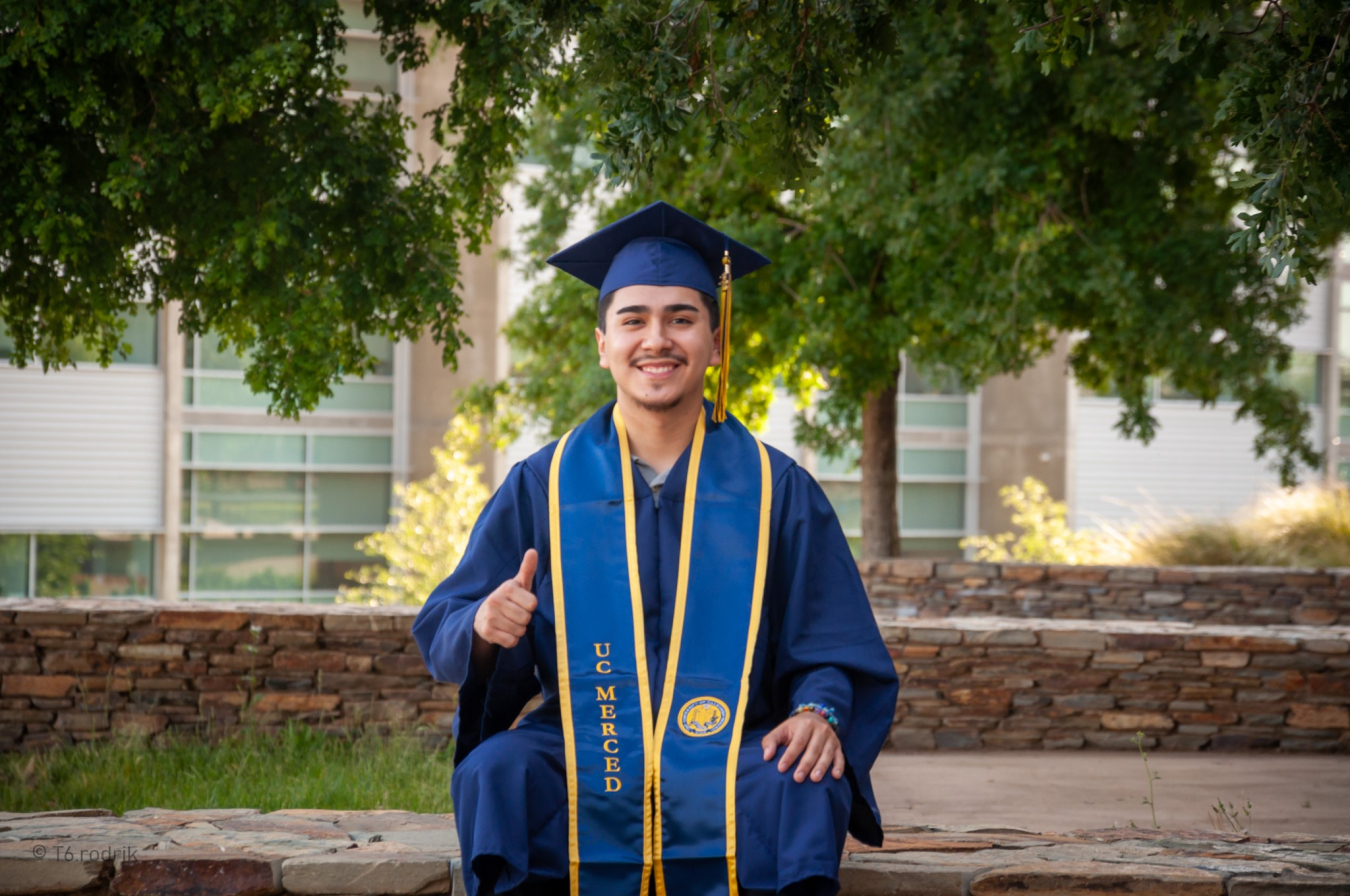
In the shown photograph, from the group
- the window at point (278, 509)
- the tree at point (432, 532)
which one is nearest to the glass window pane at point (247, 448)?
the window at point (278, 509)

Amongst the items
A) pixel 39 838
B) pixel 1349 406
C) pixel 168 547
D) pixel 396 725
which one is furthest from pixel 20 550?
pixel 1349 406

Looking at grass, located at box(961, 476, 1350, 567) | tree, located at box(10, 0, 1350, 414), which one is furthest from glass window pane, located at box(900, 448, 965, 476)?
tree, located at box(10, 0, 1350, 414)

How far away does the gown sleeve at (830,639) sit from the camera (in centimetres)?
254

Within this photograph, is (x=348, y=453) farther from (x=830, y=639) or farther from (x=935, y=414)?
(x=830, y=639)

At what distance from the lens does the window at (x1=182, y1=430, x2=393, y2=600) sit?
16.6 meters

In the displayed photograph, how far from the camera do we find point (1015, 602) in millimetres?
10047

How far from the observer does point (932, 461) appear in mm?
19375

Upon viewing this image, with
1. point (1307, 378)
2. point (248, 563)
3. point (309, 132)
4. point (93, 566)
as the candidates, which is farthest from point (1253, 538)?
point (93, 566)

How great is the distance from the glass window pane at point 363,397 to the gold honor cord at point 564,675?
49.0 ft

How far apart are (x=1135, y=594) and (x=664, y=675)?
8.43 meters

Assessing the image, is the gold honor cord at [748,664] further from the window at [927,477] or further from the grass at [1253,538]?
the window at [927,477]

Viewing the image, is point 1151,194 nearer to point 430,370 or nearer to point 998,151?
point 998,151

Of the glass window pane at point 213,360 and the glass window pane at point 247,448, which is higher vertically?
the glass window pane at point 213,360

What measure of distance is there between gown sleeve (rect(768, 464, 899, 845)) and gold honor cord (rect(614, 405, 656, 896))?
0.33 meters
